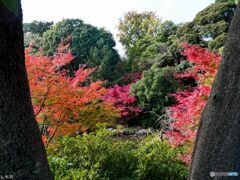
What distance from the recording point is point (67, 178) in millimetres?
3041

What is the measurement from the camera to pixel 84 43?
16172 mm

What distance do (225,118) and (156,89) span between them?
33.9ft

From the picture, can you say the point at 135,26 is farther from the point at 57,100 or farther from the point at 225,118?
the point at 225,118

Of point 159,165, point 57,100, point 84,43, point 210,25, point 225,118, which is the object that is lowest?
point 159,165

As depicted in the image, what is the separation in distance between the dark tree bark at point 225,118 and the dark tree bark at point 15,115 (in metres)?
0.90

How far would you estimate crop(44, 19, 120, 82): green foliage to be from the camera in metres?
15.7

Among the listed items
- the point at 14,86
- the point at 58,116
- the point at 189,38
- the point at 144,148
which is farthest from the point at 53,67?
the point at 189,38

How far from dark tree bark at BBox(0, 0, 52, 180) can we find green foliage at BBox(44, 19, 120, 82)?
45.2 ft

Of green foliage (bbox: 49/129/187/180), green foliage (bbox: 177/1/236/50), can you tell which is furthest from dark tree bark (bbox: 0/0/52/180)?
green foliage (bbox: 177/1/236/50)

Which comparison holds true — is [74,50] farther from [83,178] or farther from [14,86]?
[14,86]

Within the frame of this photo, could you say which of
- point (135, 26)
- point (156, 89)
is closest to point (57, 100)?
point (156, 89)

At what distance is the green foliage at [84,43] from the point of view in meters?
15.7

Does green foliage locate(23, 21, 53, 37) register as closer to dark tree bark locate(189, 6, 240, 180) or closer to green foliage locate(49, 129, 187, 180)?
green foliage locate(49, 129, 187, 180)

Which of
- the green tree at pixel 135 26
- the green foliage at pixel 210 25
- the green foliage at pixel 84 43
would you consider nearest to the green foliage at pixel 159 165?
the green foliage at pixel 210 25
